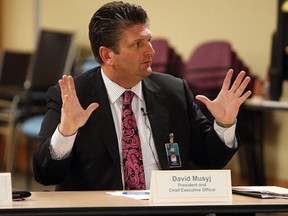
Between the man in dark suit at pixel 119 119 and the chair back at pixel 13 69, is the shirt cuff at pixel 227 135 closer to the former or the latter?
the man in dark suit at pixel 119 119

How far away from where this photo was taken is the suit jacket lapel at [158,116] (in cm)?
350

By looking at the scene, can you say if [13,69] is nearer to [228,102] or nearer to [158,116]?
[158,116]

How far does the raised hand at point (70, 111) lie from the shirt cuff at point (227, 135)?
2.00 ft

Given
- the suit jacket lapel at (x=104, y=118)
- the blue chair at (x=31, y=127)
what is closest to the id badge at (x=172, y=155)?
the suit jacket lapel at (x=104, y=118)

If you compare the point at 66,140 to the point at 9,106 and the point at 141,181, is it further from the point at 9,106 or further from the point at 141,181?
the point at 9,106

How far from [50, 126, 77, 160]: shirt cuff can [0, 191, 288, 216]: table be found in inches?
17.6

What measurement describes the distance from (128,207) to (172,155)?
94cm

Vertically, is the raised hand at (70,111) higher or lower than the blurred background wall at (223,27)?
lower

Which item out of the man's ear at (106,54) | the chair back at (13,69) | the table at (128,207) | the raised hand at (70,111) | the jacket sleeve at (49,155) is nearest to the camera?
the table at (128,207)

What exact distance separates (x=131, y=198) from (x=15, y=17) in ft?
26.1

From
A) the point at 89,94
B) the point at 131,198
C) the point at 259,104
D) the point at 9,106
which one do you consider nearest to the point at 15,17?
the point at 9,106

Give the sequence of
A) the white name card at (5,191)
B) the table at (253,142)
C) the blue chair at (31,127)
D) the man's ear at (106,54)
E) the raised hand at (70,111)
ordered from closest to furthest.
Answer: the white name card at (5,191), the raised hand at (70,111), the man's ear at (106,54), the table at (253,142), the blue chair at (31,127)

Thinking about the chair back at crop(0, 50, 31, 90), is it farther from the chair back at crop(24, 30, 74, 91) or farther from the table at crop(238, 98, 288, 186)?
the table at crop(238, 98, 288, 186)

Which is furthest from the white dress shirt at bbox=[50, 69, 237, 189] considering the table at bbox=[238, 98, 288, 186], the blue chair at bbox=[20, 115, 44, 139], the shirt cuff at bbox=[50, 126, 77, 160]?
the blue chair at bbox=[20, 115, 44, 139]
